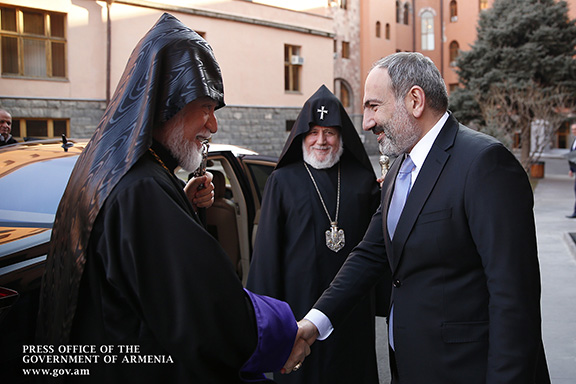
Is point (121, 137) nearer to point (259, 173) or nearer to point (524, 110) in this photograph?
point (259, 173)

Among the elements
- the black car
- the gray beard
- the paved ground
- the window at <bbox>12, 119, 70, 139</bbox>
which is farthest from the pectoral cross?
the window at <bbox>12, 119, 70, 139</bbox>

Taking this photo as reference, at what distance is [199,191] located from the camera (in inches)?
113

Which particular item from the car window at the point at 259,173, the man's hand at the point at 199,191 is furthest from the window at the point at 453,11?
the man's hand at the point at 199,191

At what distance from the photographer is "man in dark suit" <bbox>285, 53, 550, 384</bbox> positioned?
75.7 inches

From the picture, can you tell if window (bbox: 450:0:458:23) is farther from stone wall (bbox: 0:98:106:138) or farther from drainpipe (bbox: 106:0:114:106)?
stone wall (bbox: 0:98:106:138)

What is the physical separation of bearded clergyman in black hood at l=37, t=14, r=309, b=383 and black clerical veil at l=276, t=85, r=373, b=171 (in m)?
2.31

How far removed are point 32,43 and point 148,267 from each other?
17.6 metres

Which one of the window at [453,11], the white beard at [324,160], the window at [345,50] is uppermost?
the window at [453,11]

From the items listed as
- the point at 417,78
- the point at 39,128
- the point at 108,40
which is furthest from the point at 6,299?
the point at 108,40

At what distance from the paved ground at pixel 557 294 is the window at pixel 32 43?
14.6m

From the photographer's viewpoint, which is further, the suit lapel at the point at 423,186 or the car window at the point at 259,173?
the car window at the point at 259,173

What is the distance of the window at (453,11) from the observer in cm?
4256

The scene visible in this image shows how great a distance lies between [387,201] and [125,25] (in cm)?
1802

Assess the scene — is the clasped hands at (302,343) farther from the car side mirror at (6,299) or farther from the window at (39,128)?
the window at (39,128)
